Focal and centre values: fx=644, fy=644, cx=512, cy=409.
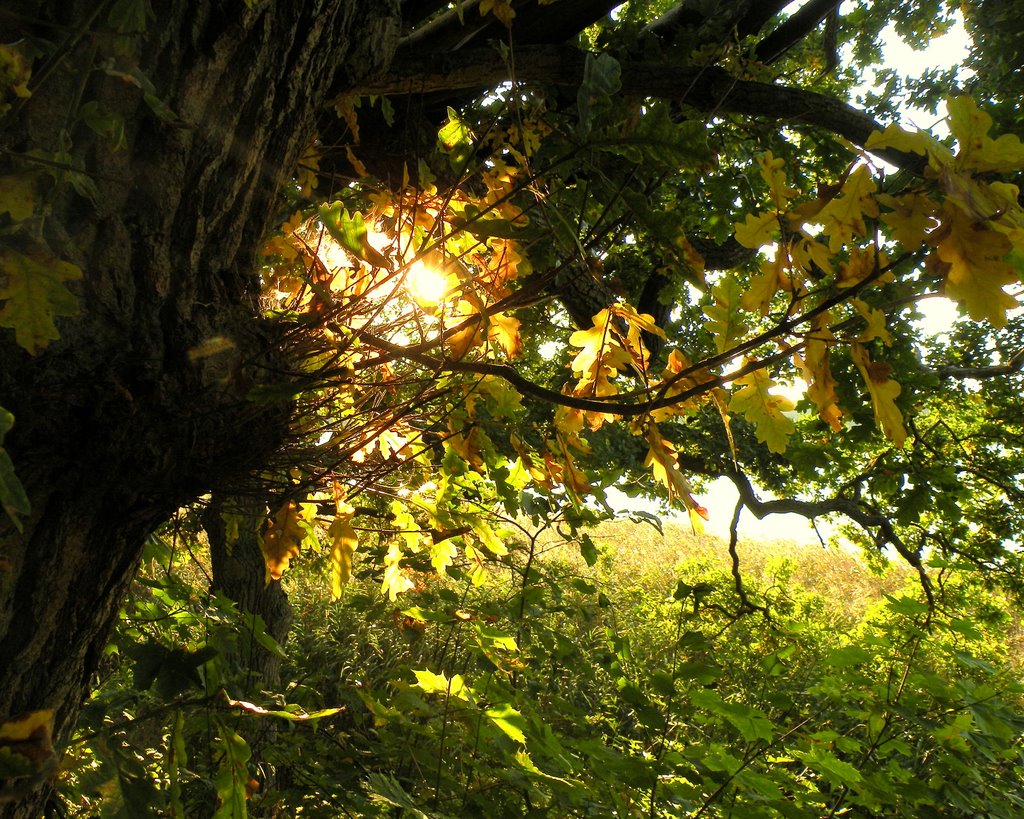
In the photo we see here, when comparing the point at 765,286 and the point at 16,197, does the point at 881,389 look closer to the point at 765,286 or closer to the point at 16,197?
the point at 765,286

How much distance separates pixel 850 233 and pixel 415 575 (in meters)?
1.84

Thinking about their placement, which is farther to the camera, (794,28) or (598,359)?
(794,28)

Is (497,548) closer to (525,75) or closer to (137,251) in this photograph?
(137,251)

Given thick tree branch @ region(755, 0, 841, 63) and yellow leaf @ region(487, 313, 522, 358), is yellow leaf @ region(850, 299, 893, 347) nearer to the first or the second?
yellow leaf @ region(487, 313, 522, 358)

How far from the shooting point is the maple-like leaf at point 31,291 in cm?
57

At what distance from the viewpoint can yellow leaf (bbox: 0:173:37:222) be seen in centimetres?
60

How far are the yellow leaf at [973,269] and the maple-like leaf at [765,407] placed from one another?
14.1 inches

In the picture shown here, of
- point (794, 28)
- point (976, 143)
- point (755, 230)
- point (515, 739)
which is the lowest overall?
point (515, 739)

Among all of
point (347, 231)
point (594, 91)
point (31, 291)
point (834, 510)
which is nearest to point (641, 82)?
point (594, 91)

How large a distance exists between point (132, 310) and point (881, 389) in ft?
2.88

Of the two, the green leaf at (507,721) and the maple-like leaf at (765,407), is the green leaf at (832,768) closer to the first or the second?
the green leaf at (507,721)

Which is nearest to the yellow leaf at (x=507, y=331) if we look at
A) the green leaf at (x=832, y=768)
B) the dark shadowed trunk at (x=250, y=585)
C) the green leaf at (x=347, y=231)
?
the green leaf at (x=347, y=231)

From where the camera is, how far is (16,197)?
0.60m

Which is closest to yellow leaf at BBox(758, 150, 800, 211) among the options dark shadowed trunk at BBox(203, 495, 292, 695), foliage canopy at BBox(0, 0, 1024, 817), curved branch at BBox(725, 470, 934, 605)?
foliage canopy at BBox(0, 0, 1024, 817)
